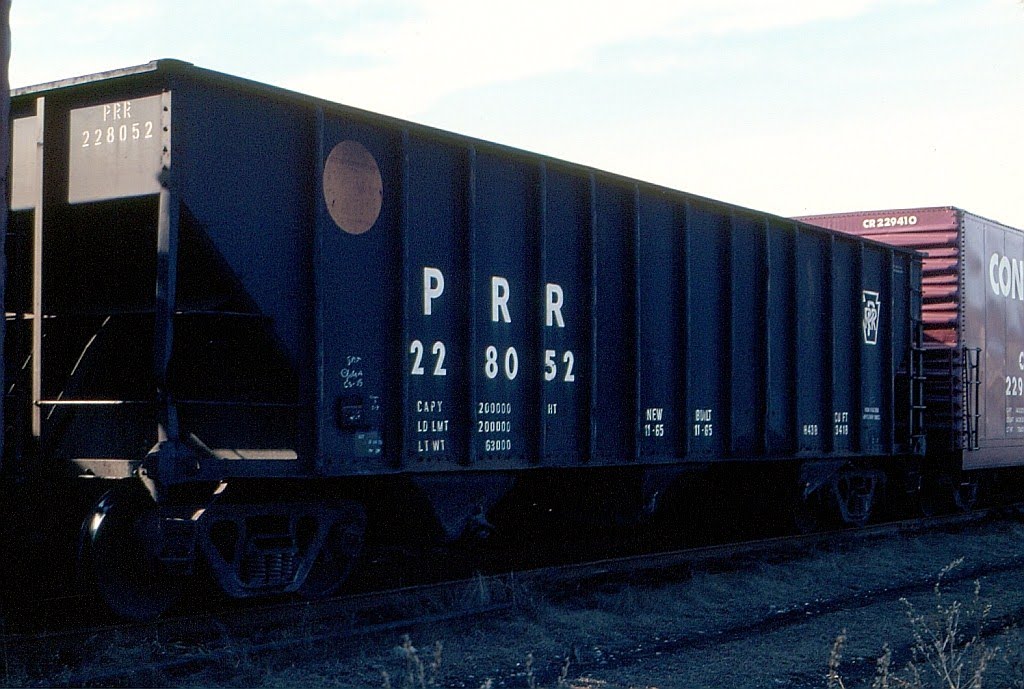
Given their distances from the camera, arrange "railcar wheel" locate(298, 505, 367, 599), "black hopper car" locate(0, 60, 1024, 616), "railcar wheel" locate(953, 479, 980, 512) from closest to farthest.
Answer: "black hopper car" locate(0, 60, 1024, 616) → "railcar wheel" locate(298, 505, 367, 599) → "railcar wheel" locate(953, 479, 980, 512)

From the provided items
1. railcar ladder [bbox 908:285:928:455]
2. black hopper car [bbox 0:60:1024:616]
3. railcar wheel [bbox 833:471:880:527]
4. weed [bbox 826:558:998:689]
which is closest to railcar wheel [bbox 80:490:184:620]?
black hopper car [bbox 0:60:1024:616]

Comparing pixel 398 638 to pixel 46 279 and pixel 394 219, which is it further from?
pixel 46 279

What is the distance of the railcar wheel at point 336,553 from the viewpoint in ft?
26.0

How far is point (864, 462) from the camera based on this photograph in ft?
46.2

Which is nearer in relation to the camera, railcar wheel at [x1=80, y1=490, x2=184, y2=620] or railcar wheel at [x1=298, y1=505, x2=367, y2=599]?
railcar wheel at [x1=80, y1=490, x2=184, y2=620]

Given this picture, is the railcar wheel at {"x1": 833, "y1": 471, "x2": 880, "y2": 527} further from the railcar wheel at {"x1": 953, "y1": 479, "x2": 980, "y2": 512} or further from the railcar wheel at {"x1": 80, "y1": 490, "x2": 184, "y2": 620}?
the railcar wheel at {"x1": 80, "y1": 490, "x2": 184, "y2": 620}

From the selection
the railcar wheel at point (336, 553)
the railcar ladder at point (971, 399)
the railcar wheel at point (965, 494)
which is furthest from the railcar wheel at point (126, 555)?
the railcar wheel at point (965, 494)

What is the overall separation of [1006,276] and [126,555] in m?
13.5

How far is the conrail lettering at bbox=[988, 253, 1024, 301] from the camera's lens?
16.0m

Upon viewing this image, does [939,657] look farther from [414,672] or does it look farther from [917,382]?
[917,382]

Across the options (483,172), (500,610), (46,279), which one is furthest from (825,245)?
(46,279)

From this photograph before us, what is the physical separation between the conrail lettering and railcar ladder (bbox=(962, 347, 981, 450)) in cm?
150

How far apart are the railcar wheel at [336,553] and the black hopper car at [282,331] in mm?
22

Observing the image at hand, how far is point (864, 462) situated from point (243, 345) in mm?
9079
